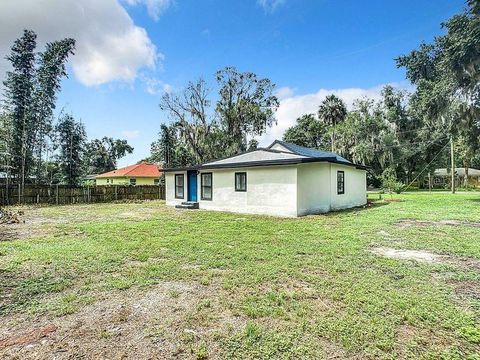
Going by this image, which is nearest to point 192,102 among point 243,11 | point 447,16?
point 243,11

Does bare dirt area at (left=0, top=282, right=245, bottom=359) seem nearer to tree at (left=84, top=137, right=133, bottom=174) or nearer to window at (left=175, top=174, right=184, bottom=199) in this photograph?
window at (left=175, top=174, right=184, bottom=199)

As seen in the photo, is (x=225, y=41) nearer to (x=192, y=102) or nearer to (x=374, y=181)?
(x=192, y=102)

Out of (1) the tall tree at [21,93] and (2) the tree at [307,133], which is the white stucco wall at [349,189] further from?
(2) the tree at [307,133]

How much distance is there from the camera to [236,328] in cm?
274

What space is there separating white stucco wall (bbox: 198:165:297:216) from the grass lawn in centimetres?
492

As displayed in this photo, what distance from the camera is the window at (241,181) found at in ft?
42.5

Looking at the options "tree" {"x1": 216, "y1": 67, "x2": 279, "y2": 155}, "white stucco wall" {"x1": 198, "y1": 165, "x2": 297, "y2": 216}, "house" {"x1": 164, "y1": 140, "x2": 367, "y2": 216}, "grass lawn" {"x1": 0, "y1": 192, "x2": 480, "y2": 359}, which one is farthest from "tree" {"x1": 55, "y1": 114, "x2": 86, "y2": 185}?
"grass lawn" {"x1": 0, "y1": 192, "x2": 480, "y2": 359}

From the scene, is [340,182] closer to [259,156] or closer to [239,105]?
[259,156]

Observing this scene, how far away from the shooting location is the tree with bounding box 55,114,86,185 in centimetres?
2488

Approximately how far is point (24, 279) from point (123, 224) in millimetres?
5309

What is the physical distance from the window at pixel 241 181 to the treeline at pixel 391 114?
11813 mm

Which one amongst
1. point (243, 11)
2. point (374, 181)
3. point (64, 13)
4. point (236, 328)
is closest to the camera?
point (236, 328)

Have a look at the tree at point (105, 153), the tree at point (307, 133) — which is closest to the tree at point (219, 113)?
the tree at point (307, 133)

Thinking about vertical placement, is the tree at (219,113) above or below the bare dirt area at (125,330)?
above
